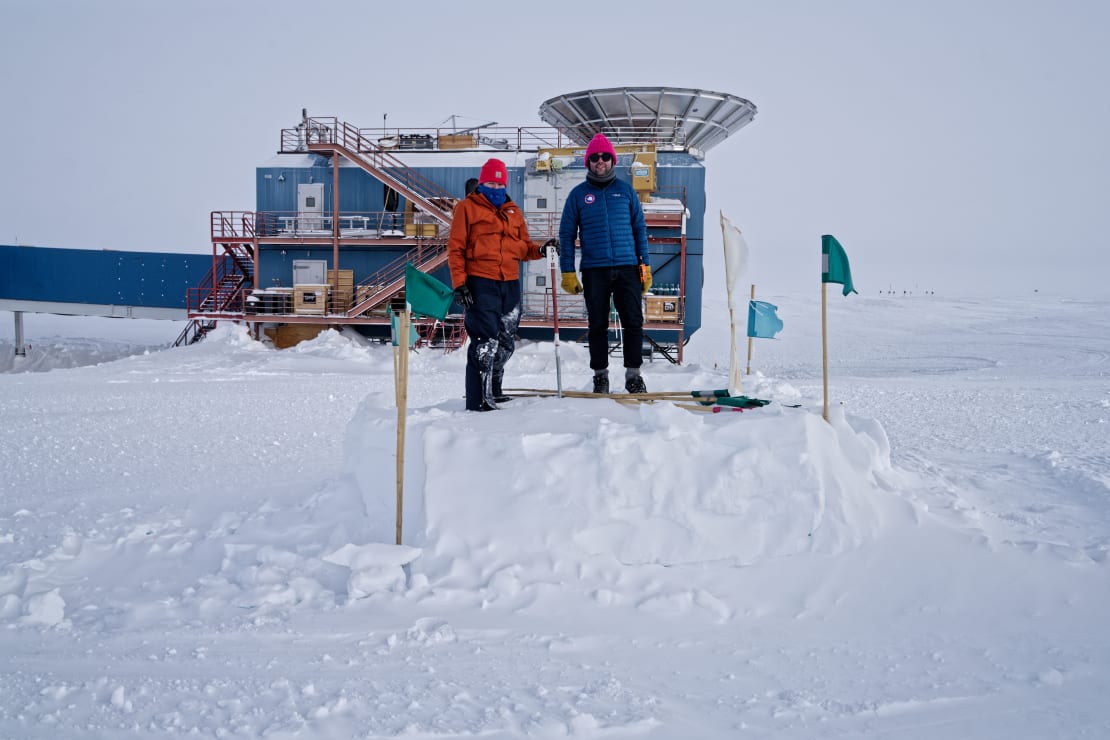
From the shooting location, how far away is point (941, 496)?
16.7ft

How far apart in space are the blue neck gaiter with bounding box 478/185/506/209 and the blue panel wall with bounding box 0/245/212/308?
25049 mm

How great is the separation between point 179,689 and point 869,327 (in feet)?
129

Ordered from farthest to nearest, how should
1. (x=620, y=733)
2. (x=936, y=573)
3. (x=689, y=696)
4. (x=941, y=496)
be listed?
(x=941, y=496) < (x=936, y=573) < (x=689, y=696) < (x=620, y=733)

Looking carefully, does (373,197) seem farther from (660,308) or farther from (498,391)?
(498,391)

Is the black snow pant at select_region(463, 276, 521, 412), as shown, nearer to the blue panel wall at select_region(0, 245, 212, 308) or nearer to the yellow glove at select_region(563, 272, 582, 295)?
the yellow glove at select_region(563, 272, 582, 295)

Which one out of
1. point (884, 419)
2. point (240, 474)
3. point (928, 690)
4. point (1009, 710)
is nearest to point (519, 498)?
point (928, 690)

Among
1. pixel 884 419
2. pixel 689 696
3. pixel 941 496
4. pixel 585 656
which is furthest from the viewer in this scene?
pixel 884 419

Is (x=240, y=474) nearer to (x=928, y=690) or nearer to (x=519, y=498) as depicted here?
(x=519, y=498)

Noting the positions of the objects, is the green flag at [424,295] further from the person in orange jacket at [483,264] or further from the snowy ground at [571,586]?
the snowy ground at [571,586]

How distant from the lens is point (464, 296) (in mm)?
5441

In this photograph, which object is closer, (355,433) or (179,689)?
(179,689)

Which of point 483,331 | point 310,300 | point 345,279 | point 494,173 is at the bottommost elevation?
point 483,331

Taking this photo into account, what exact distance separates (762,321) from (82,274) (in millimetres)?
27021

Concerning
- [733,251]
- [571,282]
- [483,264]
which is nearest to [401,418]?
[483,264]
